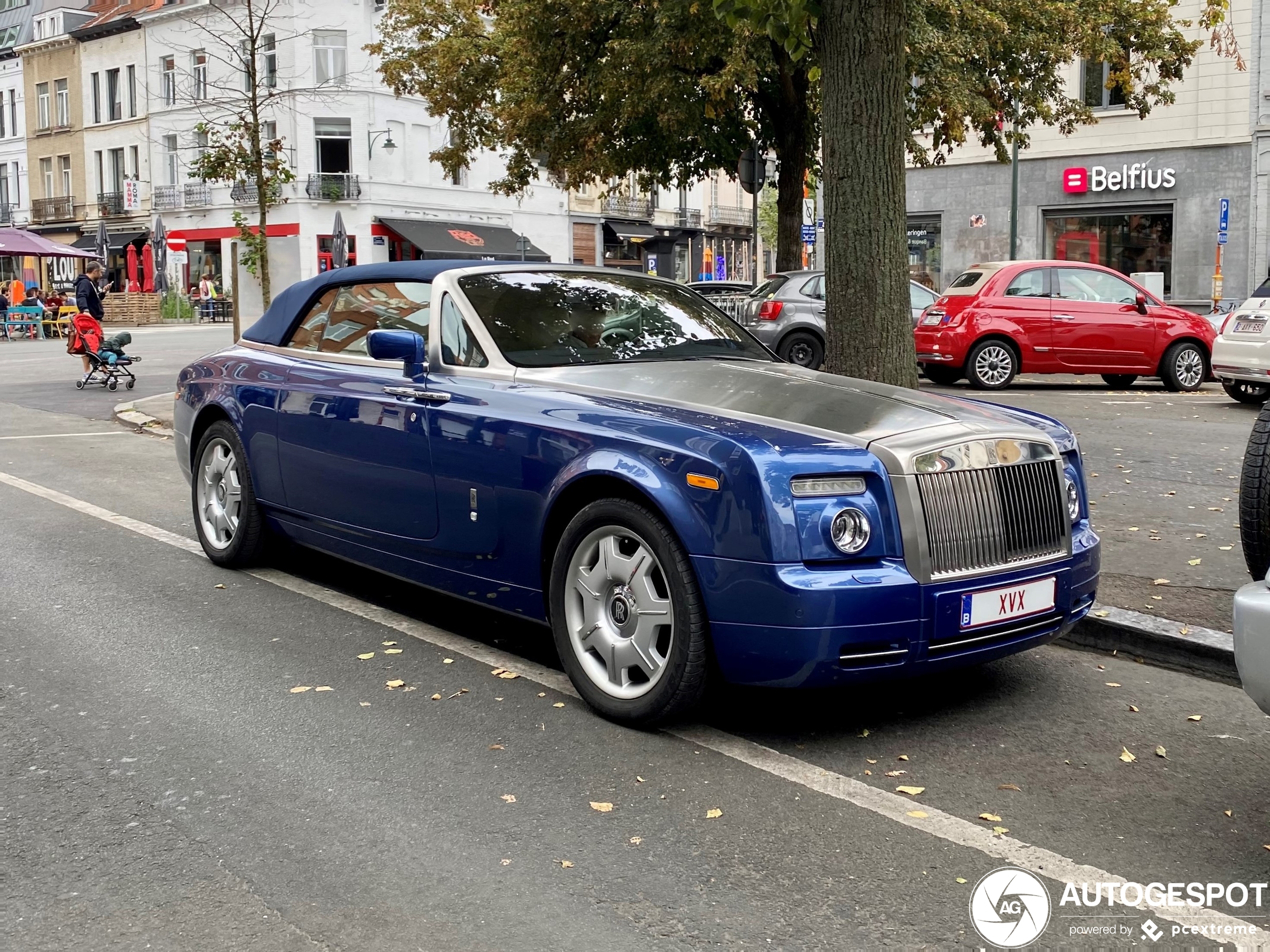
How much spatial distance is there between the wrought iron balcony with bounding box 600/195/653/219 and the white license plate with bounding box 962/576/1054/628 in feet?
185

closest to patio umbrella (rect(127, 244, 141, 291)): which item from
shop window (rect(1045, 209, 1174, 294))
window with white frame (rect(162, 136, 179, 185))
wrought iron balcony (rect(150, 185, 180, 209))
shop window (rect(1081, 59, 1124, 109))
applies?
wrought iron balcony (rect(150, 185, 180, 209))

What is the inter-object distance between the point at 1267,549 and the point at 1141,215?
95.8 feet

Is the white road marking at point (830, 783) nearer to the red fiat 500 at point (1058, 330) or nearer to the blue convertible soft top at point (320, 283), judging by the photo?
the blue convertible soft top at point (320, 283)

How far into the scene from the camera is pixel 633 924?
3.13m

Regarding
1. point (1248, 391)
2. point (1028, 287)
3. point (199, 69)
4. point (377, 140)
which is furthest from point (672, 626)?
point (199, 69)

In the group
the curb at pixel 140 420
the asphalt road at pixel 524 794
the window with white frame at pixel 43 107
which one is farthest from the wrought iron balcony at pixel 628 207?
the asphalt road at pixel 524 794

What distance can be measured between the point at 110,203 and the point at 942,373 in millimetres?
49533

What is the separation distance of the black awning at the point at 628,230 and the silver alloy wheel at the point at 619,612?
57.1m

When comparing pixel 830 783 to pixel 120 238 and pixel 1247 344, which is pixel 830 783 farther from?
pixel 120 238

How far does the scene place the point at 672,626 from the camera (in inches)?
172

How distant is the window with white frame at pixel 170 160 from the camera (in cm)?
5497

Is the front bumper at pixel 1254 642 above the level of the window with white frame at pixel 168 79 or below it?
below

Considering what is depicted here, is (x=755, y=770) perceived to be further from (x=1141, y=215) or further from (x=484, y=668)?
(x=1141, y=215)

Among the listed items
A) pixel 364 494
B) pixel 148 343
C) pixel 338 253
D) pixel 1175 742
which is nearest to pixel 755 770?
pixel 1175 742
